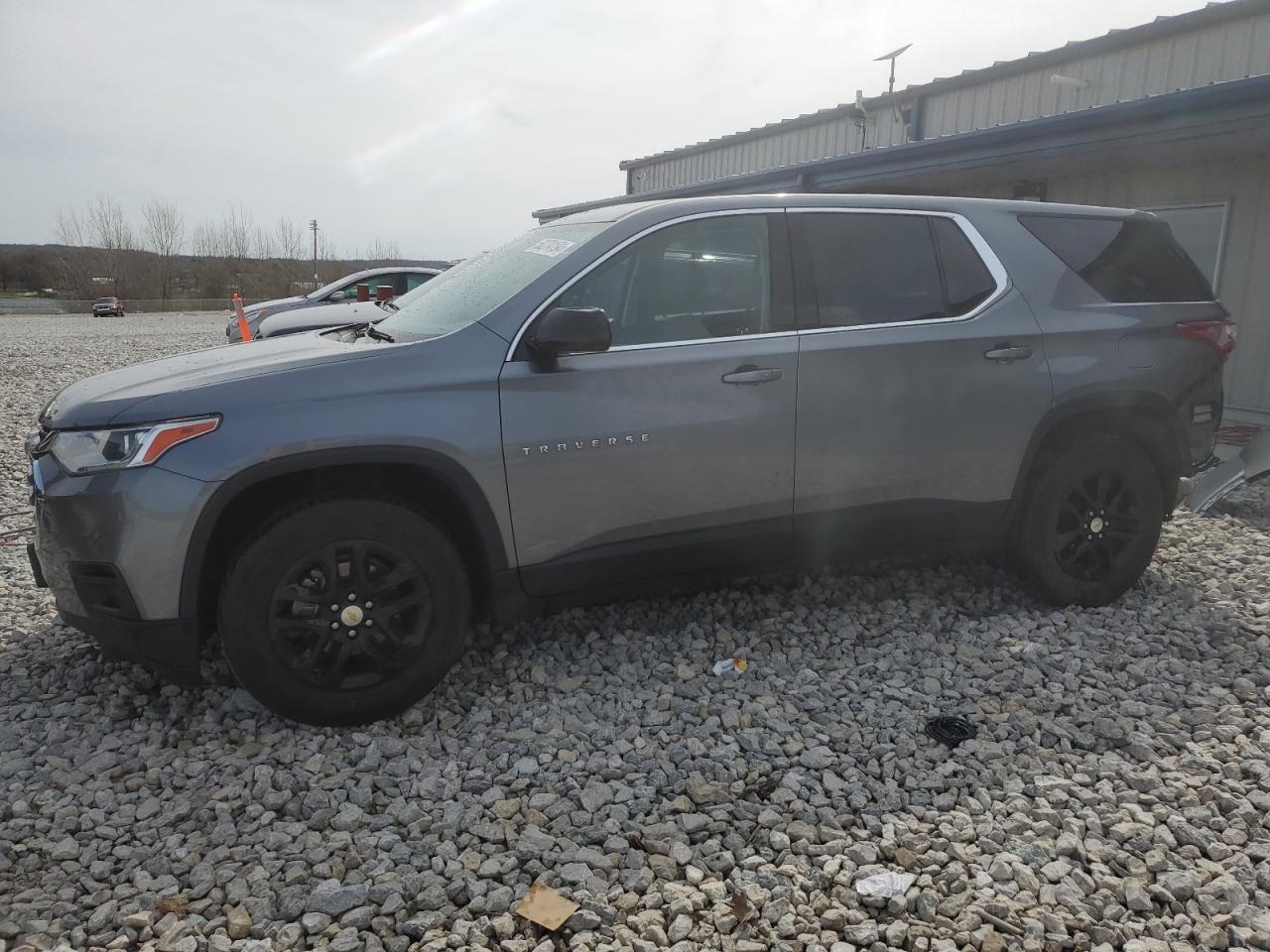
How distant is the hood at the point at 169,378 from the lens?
3.07m

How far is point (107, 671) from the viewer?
150 inches

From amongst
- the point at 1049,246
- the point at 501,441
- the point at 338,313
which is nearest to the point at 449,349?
the point at 501,441

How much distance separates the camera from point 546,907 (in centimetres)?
248

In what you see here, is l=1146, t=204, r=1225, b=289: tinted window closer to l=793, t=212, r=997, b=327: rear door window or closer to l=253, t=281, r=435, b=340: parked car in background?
l=793, t=212, r=997, b=327: rear door window

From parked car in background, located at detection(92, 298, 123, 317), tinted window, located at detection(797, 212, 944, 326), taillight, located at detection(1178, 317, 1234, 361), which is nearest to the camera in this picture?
tinted window, located at detection(797, 212, 944, 326)

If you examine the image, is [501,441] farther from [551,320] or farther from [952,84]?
[952,84]

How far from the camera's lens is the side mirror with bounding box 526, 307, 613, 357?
3254 millimetres

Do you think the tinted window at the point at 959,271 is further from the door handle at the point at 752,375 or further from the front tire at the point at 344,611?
the front tire at the point at 344,611

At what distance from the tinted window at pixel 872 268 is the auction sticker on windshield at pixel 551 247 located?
1.02 meters

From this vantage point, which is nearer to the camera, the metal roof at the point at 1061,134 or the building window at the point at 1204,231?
the metal roof at the point at 1061,134

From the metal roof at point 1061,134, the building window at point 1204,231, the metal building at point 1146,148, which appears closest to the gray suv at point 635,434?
the metal roof at point 1061,134

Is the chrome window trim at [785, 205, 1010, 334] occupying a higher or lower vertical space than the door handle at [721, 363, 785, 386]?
higher

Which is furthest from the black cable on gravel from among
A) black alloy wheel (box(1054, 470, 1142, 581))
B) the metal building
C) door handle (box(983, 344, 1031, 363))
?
the metal building

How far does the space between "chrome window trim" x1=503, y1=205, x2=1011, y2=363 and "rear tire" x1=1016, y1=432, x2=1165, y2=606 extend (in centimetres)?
84
